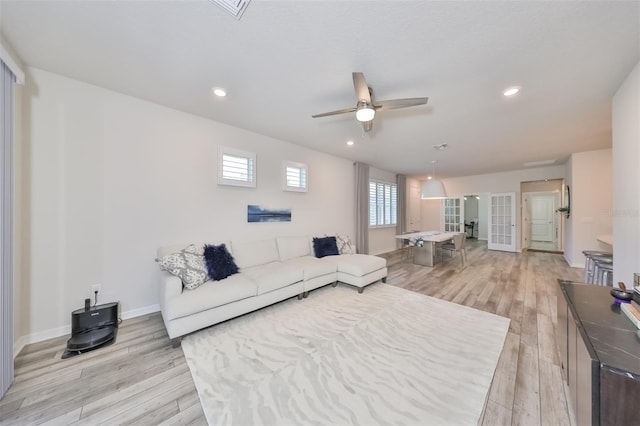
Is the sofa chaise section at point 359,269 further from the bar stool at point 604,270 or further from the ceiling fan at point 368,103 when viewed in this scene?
the bar stool at point 604,270

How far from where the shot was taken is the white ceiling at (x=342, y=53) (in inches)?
58.6

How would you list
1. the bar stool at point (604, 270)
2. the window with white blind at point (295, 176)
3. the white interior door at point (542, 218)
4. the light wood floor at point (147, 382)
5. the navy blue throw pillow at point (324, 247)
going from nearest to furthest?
the light wood floor at point (147, 382)
the bar stool at point (604, 270)
the navy blue throw pillow at point (324, 247)
the window with white blind at point (295, 176)
the white interior door at point (542, 218)

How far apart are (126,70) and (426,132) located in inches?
160

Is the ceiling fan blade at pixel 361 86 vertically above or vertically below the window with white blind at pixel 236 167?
above

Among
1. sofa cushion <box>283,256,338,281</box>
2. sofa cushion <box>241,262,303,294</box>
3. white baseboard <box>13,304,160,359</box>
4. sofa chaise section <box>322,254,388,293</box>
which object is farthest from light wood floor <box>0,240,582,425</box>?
sofa cushion <box>283,256,338,281</box>

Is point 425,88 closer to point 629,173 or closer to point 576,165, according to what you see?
point 629,173

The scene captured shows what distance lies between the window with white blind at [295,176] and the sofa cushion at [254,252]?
1150mm

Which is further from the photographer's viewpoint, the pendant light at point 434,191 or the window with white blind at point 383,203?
the window with white blind at point 383,203

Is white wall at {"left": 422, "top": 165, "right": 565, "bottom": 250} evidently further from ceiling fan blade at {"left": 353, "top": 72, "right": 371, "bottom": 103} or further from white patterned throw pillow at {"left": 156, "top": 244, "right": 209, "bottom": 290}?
white patterned throw pillow at {"left": 156, "top": 244, "right": 209, "bottom": 290}

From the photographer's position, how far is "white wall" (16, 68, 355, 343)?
2168 mm

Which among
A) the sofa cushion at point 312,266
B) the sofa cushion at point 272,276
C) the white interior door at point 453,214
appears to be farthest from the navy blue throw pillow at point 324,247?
the white interior door at point 453,214

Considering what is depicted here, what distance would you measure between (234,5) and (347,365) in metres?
2.85

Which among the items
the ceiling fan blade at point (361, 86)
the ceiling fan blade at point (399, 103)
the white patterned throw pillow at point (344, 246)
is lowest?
the white patterned throw pillow at point (344, 246)

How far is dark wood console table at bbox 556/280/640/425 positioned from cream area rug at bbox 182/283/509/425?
25.6 inches
